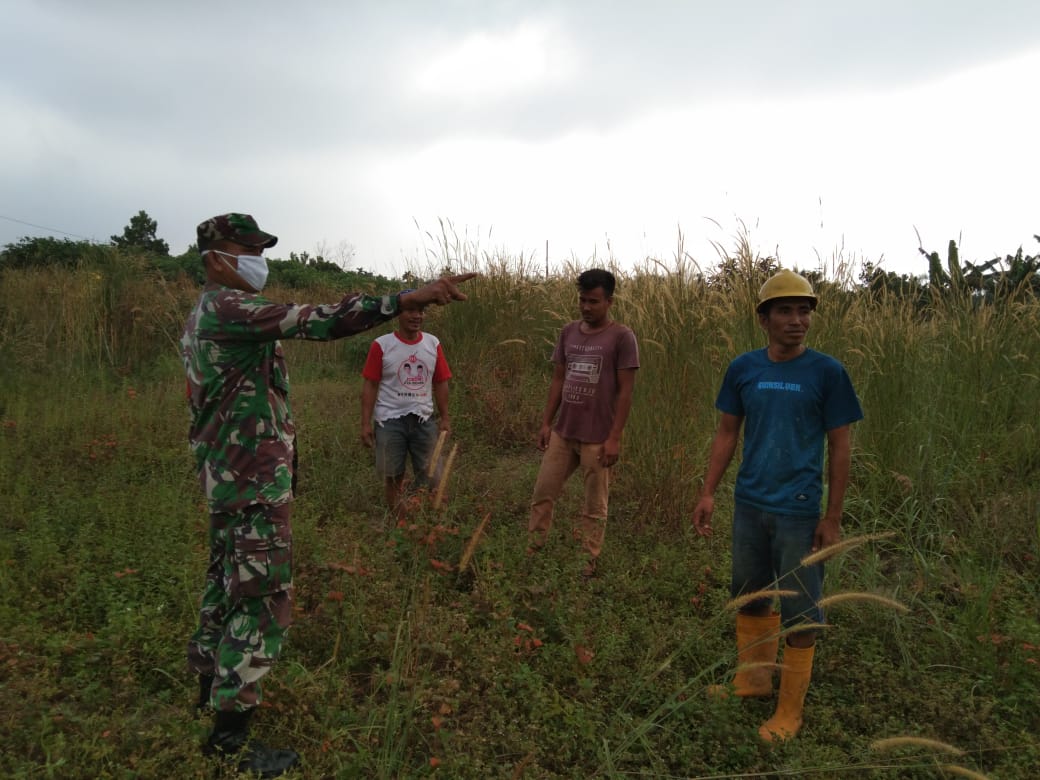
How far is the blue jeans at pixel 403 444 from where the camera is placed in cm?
471

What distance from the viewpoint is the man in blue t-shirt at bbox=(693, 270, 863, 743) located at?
2799 millimetres

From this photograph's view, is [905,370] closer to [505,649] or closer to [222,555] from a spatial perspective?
[505,649]

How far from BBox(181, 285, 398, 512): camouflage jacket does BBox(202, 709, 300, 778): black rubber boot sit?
78cm

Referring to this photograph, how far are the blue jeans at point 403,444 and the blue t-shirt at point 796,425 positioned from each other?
2.45 m

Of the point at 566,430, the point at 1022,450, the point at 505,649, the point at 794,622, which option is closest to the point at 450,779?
the point at 505,649

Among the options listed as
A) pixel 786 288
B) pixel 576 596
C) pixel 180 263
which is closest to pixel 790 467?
pixel 786 288

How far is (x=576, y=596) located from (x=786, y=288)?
200cm

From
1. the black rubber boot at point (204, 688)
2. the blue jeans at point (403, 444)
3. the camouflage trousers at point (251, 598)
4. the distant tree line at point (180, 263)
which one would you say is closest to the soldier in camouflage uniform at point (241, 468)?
the camouflage trousers at point (251, 598)

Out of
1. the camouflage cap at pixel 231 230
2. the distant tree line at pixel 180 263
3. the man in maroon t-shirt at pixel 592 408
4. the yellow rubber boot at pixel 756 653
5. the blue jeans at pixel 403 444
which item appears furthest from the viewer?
the distant tree line at pixel 180 263

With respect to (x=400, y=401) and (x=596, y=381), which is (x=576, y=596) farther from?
(x=400, y=401)

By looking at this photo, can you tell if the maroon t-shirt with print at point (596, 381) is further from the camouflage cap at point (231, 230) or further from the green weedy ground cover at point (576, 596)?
the camouflage cap at point (231, 230)

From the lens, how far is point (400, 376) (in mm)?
4758

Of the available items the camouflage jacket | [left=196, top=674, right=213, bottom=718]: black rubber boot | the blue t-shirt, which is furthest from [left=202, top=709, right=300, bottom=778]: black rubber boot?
the blue t-shirt

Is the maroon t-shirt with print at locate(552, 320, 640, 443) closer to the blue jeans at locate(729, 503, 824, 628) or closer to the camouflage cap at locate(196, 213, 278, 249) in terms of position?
the blue jeans at locate(729, 503, 824, 628)
